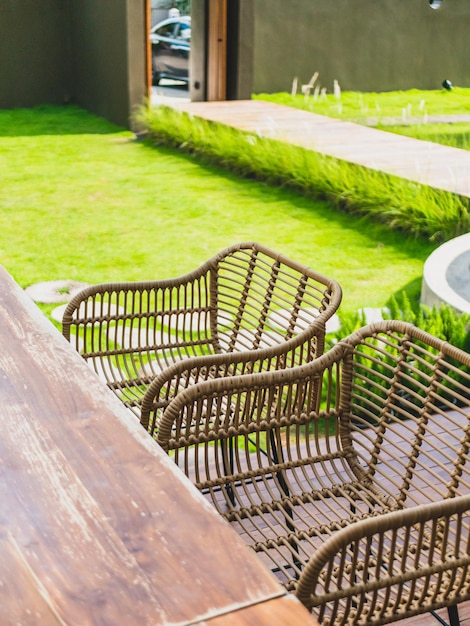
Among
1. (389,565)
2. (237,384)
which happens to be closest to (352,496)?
(237,384)

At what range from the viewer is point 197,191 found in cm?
760

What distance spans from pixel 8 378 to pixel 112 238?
4409 millimetres

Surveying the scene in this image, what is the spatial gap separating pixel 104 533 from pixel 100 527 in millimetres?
19

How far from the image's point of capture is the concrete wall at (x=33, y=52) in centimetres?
1217

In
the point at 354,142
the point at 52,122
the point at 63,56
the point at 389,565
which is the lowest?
the point at 52,122

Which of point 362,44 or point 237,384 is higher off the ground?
point 362,44

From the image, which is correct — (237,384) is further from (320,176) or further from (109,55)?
(109,55)

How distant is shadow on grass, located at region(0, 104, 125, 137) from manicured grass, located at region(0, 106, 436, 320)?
1.25 metres

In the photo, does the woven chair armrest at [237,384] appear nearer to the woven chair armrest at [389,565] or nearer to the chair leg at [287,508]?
the chair leg at [287,508]

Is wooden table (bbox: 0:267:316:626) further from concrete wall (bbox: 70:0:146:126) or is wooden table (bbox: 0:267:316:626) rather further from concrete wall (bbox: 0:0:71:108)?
concrete wall (bbox: 0:0:71:108)

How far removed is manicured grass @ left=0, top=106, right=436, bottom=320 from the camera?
17.9ft

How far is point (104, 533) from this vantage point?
129cm

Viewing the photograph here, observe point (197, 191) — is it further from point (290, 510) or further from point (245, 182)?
point (290, 510)

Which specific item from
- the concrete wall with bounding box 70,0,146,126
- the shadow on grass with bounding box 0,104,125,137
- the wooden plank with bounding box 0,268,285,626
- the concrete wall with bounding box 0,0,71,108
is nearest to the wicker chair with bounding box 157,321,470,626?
the wooden plank with bounding box 0,268,285,626
